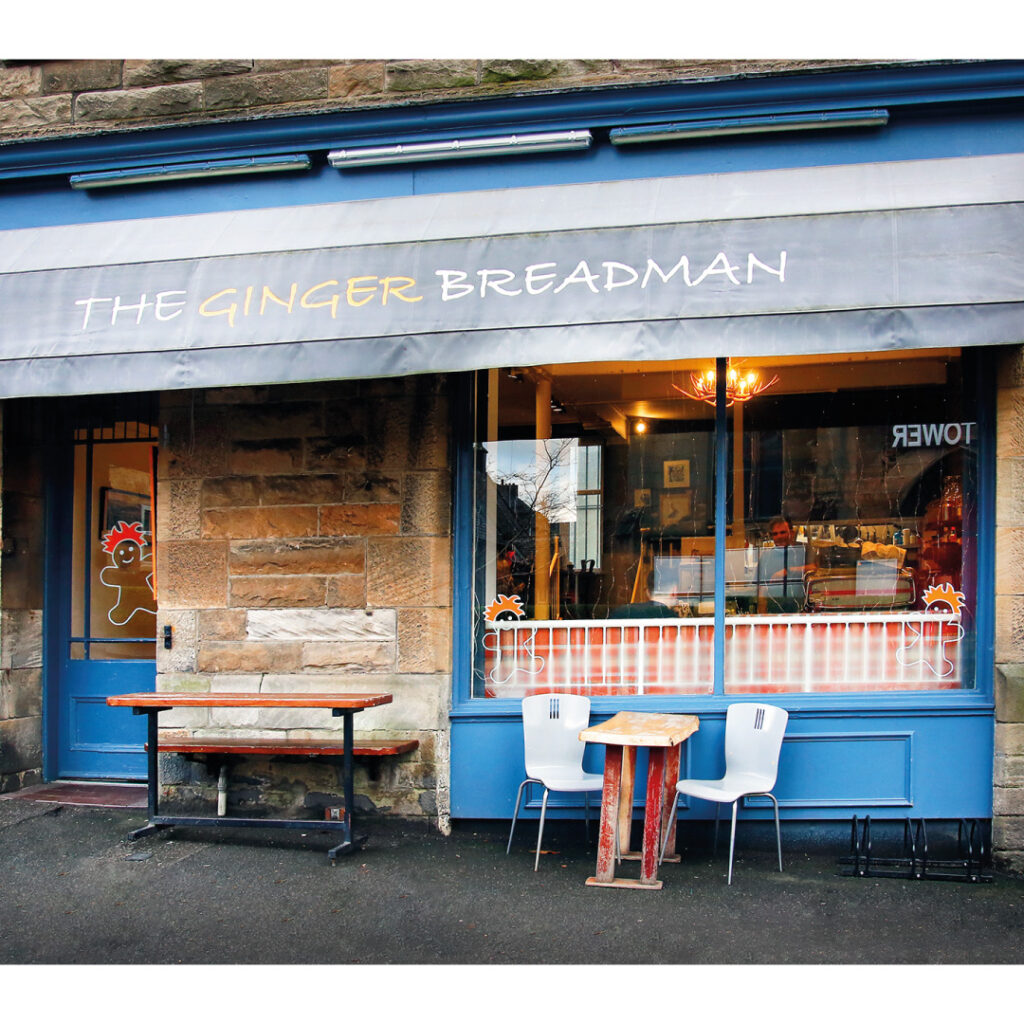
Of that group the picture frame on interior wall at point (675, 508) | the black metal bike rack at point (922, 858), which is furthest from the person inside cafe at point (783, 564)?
the black metal bike rack at point (922, 858)

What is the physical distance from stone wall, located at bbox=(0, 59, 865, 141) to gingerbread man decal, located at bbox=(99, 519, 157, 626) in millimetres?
2746

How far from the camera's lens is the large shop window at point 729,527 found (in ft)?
17.5

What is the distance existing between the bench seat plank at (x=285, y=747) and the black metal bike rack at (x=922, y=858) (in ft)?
8.28

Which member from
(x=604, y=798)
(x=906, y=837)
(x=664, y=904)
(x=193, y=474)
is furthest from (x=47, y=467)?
(x=906, y=837)

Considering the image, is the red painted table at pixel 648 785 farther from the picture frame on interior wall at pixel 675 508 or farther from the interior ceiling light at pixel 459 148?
the interior ceiling light at pixel 459 148

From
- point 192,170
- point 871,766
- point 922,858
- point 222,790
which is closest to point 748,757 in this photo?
point 871,766

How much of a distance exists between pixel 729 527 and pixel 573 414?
121 centimetres

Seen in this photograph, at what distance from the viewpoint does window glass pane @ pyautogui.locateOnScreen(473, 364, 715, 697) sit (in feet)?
18.2

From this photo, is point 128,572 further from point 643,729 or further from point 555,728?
point 643,729

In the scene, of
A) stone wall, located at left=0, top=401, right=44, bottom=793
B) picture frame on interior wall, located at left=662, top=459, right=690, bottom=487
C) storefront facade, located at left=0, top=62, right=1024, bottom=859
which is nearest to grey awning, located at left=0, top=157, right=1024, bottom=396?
storefront facade, located at left=0, top=62, right=1024, bottom=859

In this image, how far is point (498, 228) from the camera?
486 cm

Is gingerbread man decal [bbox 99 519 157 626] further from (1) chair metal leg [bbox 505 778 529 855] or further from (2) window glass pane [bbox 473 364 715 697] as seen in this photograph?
(1) chair metal leg [bbox 505 778 529 855]

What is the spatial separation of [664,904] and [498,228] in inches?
139

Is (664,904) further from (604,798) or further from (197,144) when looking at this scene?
(197,144)
